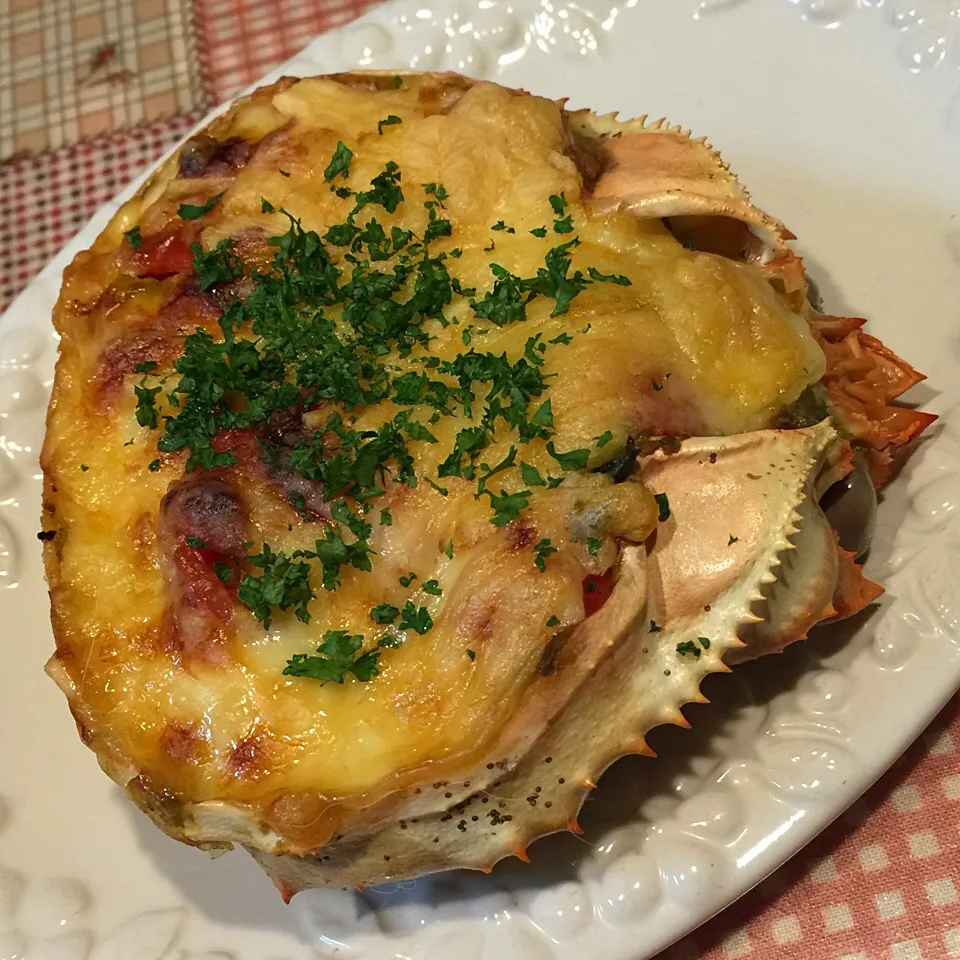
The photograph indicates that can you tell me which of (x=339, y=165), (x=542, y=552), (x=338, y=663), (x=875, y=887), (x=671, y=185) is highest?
(x=671, y=185)

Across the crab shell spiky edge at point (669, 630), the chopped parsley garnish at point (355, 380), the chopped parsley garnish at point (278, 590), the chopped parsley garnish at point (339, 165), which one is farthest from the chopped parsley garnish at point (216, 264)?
the crab shell spiky edge at point (669, 630)

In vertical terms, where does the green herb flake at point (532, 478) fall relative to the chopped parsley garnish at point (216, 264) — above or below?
above

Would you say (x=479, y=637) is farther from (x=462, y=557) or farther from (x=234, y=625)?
(x=234, y=625)

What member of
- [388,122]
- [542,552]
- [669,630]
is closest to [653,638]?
[669,630]

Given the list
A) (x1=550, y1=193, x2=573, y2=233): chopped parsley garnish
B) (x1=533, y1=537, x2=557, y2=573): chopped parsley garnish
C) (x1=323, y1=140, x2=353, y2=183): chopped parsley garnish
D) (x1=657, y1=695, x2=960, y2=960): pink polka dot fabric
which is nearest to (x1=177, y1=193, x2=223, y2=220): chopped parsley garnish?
(x1=323, y1=140, x2=353, y2=183): chopped parsley garnish

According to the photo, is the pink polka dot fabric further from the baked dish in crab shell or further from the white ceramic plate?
the baked dish in crab shell

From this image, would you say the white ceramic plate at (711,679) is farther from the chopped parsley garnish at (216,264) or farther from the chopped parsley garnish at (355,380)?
the chopped parsley garnish at (216,264)

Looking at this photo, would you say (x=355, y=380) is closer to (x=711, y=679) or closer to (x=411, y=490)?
(x=411, y=490)
